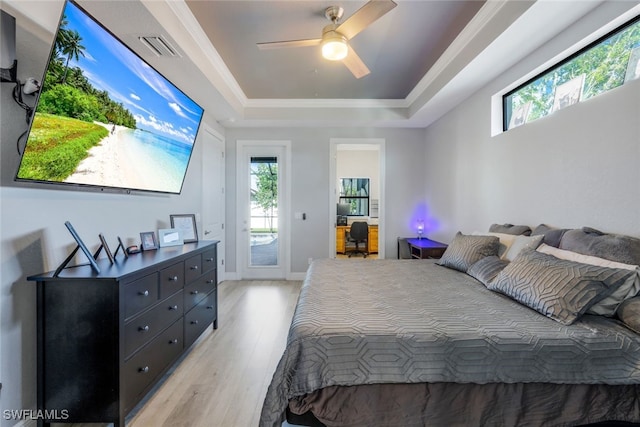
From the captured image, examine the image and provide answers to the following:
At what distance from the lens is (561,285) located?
57.0 inches

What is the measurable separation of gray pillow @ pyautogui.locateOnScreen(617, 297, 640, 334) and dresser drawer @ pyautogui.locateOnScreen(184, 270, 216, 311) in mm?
2714

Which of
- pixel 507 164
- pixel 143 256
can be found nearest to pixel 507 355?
pixel 507 164

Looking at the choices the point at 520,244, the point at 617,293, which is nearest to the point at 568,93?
the point at 520,244

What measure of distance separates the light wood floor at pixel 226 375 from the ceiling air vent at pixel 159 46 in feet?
8.37

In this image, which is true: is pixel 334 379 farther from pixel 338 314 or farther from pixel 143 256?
pixel 143 256

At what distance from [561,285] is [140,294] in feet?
7.69

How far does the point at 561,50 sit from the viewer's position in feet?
7.03

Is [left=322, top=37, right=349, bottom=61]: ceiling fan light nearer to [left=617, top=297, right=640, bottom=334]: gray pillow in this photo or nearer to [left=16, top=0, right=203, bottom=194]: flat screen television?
[left=16, top=0, right=203, bottom=194]: flat screen television

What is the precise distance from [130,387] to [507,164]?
11.4 feet

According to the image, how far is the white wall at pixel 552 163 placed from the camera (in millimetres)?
1713

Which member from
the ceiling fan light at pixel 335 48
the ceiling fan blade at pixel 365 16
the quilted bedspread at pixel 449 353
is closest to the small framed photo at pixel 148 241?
the quilted bedspread at pixel 449 353

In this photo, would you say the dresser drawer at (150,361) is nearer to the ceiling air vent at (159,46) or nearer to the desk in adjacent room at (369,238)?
the ceiling air vent at (159,46)

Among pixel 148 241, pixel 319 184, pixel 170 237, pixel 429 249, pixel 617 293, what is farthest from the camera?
pixel 319 184

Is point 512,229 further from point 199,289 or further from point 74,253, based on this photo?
point 74,253
